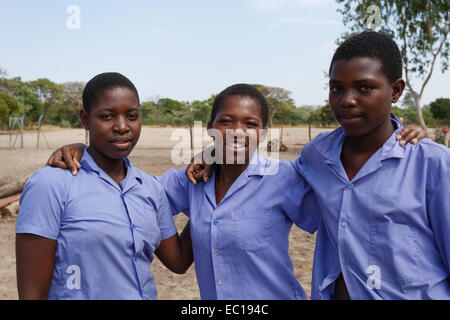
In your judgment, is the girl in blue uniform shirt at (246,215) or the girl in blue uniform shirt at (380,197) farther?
the girl in blue uniform shirt at (246,215)

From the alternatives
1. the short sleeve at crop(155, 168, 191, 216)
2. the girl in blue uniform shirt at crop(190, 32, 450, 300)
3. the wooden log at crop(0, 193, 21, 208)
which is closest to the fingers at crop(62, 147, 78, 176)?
the short sleeve at crop(155, 168, 191, 216)

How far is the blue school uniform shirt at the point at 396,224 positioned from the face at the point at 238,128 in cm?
48

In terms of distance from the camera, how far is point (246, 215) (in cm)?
187

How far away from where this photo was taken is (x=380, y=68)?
5.35 ft

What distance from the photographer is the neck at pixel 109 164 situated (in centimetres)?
177

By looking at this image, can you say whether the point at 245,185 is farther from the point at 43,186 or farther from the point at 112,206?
the point at 43,186

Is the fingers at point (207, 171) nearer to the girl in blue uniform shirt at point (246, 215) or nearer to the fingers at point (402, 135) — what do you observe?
the girl in blue uniform shirt at point (246, 215)

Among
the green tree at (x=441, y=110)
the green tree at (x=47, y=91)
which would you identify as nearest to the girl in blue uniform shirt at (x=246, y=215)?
the green tree at (x=441, y=110)

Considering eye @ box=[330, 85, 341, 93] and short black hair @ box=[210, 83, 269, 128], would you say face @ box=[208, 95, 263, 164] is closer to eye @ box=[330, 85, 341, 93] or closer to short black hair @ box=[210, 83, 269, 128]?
short black hair @ box=[210, 83, 269, 128]

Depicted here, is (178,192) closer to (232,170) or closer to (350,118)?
(232,170)

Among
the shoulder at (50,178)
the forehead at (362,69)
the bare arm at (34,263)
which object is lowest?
the bare arm at (34,263)

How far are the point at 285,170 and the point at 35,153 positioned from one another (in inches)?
723

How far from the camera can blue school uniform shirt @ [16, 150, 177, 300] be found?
5.01 feet
